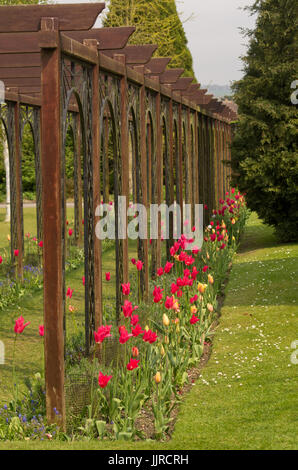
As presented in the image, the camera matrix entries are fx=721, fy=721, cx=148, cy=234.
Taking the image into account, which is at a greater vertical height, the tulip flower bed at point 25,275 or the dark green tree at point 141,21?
the dark green tree at point 141,21

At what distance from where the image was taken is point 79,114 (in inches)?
269

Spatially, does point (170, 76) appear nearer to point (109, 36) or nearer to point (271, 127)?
point (271, 127)

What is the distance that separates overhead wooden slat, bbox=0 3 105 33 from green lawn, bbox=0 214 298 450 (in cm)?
281

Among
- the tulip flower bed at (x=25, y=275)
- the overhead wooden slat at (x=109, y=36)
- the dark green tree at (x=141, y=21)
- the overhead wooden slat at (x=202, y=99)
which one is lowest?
the tulip flower bed at (x=25, y=275)

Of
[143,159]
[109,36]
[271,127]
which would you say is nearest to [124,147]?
[143,159]

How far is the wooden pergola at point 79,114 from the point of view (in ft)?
15.1

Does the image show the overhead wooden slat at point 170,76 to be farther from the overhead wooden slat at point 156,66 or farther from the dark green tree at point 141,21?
the dark green tree at point 141,21

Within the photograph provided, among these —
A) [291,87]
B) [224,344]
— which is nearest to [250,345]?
[224,344]

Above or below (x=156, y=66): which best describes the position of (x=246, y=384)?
below

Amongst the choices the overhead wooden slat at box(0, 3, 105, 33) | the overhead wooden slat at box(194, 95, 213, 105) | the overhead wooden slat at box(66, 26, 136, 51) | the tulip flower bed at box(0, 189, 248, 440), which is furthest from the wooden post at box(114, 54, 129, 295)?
the overhead wooden slat at box(194, 95, 213, 105)

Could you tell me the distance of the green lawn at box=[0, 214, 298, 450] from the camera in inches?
175

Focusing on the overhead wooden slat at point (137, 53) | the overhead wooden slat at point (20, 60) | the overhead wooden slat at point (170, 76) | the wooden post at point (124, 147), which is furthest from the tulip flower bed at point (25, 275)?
the overhead wooden slat at point (170, 76)

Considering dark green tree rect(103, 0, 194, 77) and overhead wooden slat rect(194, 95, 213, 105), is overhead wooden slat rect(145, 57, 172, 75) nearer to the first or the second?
overhead wooden slat rect(194, 95, 213, 105)

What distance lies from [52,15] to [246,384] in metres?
3.13
